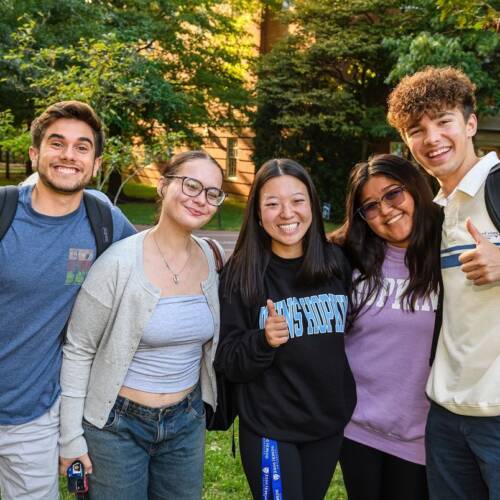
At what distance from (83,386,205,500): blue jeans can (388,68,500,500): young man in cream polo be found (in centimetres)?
118

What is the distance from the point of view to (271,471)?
2648 mm

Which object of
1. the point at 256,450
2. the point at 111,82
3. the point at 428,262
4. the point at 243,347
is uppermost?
the point at 111,82

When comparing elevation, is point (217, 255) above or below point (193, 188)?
below

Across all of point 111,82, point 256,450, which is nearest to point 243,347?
point 256,450

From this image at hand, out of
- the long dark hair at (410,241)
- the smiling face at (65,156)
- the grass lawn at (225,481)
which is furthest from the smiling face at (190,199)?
the grass lawn at (225,481)

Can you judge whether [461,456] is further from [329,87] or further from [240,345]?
[329,87]

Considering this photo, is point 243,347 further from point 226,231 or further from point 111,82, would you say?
point 226,231

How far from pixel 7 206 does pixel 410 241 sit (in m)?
2.03

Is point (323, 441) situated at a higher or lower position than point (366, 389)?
lower

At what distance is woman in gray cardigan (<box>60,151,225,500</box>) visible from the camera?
8.45 ft

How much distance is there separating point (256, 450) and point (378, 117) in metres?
17.5

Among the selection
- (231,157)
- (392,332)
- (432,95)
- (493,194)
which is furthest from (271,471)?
(231,157)

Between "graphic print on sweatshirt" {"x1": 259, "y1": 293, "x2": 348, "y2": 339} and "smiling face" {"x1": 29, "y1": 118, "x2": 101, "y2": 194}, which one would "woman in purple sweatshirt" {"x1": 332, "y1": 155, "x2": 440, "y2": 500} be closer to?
"graphic print on sweatshirt" {"x1": 259, "y1": 293, "x2": 348, "y2": 339}

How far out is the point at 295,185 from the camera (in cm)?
285
